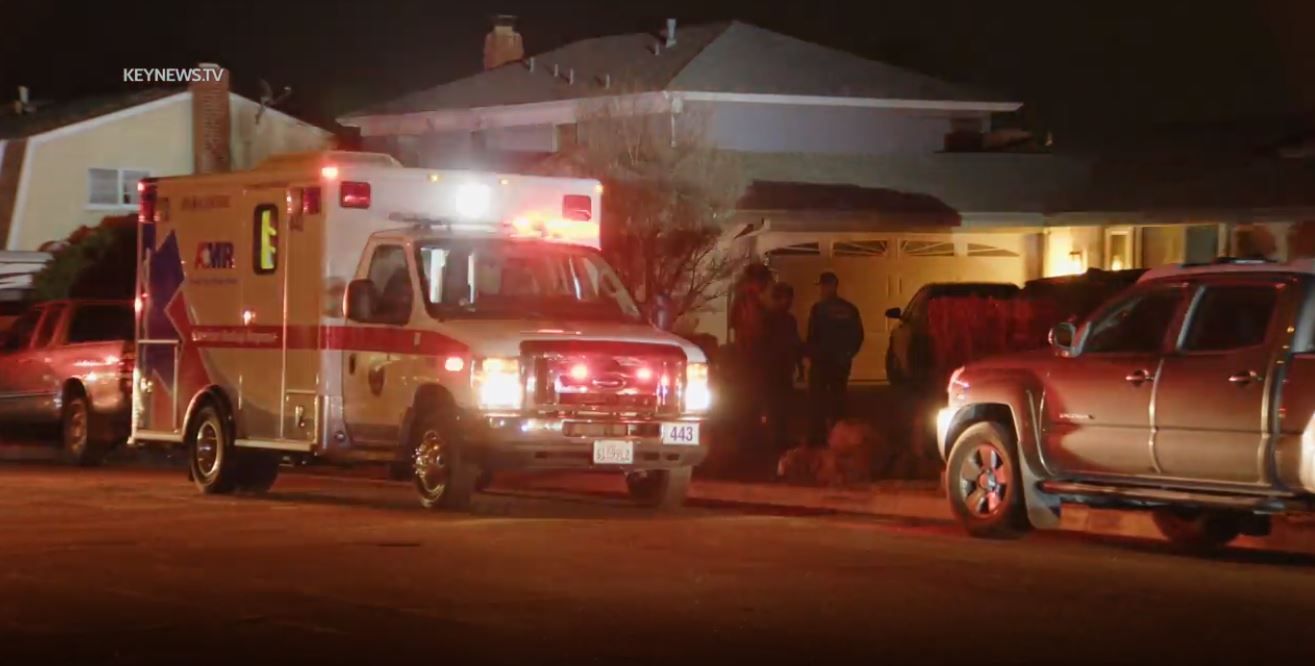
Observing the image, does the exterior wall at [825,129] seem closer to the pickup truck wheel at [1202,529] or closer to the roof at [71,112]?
the roof at [71,112]

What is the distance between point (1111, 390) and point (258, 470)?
323 inches

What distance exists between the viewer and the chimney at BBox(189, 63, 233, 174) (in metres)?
44.3

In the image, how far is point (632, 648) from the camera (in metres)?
10.0

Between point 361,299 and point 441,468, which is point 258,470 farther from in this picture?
point 441,468

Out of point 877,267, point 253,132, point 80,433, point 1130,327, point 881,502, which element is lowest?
point 881,502

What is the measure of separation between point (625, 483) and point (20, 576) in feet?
25.2

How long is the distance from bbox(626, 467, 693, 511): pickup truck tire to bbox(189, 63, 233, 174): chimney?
28.0 meters

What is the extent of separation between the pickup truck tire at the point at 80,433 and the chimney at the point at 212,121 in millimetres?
20825

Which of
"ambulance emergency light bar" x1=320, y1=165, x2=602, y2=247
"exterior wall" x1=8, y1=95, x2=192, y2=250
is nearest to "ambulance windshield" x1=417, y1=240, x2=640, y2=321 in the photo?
"ambulance emergency light bar" x1=320, y1=165, x2=602, y2=247

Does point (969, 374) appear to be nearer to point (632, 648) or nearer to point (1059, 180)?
point (632, 648)

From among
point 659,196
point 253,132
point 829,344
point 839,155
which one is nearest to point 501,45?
point 253,132

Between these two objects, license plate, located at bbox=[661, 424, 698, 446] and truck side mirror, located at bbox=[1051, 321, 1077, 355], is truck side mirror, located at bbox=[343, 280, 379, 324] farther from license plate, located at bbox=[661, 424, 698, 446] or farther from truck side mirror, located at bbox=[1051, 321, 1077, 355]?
truck side mirror, located at bbox=[1051, 321, 1077, 355]

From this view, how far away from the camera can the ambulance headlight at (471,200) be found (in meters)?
17.8

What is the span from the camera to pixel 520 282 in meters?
17.3
